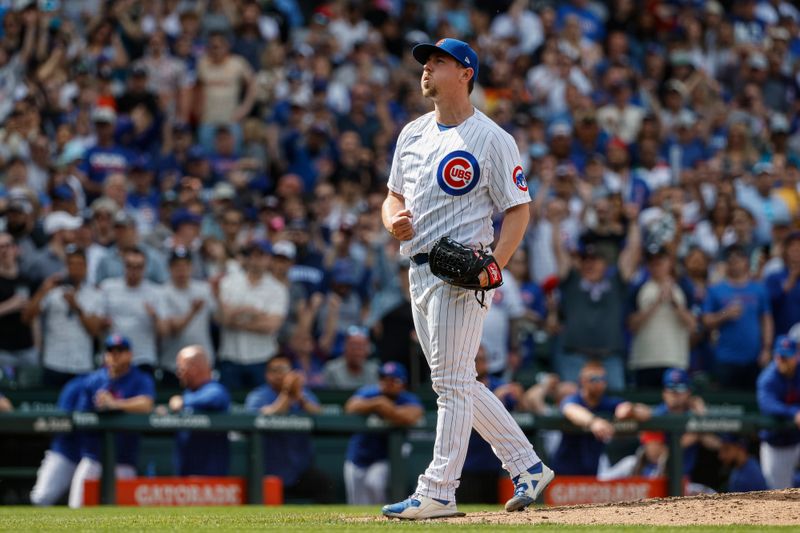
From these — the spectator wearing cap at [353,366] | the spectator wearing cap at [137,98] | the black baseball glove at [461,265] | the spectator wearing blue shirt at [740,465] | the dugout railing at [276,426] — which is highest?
the spectator wearing cap at [137,98]

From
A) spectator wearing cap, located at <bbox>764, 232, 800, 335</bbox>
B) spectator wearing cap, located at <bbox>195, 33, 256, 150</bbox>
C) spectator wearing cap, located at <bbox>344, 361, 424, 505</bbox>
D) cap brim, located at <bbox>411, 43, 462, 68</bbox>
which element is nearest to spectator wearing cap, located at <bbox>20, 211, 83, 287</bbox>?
spectator wearing cap, located at <bbox>344, 361, 424, 505</bbox>

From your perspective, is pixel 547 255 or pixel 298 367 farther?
pixel 547 255

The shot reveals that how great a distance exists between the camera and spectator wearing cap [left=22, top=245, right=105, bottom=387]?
10.9m

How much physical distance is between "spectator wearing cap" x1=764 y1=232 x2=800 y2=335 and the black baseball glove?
7.59 metres

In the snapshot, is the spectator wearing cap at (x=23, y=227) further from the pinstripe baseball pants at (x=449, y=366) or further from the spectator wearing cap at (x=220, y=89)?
the pinstripe baseball pants at (x=449, y=366)

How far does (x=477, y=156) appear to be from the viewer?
6145mm

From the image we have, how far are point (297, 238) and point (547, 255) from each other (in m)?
2.43

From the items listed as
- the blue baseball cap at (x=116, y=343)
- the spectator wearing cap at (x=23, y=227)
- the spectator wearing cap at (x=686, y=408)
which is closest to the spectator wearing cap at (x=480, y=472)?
the spectator wearing cap at (x=686, y=408)

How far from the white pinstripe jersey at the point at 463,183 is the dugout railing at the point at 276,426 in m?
4.12

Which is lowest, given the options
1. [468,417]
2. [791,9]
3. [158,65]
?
[468,417]

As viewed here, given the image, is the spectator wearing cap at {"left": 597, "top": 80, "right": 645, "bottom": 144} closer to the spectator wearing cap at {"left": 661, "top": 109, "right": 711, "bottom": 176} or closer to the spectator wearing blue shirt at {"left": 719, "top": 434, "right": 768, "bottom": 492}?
the spectator wearing cap at {"left": 661, "top": 109, "right": 711, "bottom": 176}

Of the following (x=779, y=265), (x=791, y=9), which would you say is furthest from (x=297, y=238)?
(x=791, y=9)

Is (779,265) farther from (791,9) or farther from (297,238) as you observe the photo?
(791,9)

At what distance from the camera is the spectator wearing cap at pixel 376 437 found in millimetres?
10227
